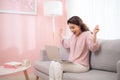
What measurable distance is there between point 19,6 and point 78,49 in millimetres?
1572

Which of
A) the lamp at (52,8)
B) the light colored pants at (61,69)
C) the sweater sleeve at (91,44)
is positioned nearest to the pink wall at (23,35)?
the lamp at (52,8)

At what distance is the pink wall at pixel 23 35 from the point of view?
3.18 metres

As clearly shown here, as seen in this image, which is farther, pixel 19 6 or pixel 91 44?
pixel 19 6

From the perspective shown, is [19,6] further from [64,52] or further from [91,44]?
[91,44]

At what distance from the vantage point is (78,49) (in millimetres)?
2314

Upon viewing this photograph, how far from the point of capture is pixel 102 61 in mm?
2166

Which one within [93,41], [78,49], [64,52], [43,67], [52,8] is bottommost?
[43,67]

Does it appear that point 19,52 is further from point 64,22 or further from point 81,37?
point 81,37

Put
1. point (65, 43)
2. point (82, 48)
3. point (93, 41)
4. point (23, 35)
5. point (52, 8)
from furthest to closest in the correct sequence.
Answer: point (23, 35), point (52, 8), point (65, 43), point (82, 48), point (93, 41)

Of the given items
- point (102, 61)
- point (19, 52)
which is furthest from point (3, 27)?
point (102, 61)

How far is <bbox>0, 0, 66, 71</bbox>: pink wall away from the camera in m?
3.18

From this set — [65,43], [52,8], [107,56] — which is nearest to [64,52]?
[65,43]

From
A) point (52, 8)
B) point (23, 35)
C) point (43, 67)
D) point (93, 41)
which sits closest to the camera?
point (93, 41)

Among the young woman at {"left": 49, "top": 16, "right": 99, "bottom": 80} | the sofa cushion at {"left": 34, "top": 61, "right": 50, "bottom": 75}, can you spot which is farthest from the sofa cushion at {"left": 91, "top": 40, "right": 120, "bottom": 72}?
the sofa cushion at {"left": 34, "top": 61, "right": 50, "bottom": 75}
